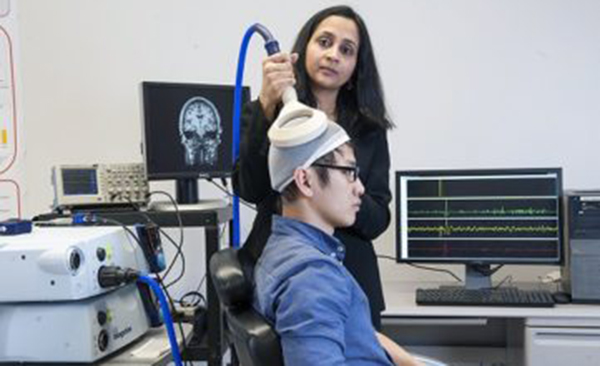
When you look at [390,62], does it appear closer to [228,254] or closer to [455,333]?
[455,333]

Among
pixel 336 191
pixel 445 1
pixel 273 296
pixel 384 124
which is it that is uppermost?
pixel 445 1

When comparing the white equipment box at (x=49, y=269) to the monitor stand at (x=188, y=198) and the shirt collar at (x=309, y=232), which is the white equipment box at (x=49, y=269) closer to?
the shirt collar at (x=309, y=232)

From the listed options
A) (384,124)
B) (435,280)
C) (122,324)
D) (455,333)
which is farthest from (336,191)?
(455,333)

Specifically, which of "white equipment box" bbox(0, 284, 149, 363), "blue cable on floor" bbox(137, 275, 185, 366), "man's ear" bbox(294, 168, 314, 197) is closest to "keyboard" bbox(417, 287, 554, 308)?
"blue cable on floor" bbox(137, 275, 185, 366)

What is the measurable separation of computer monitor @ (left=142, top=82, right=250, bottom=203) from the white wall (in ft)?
1.45

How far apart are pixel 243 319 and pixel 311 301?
5.2 inches

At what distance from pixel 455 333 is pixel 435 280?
0.89 feet

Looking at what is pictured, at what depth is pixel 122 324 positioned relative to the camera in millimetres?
1341

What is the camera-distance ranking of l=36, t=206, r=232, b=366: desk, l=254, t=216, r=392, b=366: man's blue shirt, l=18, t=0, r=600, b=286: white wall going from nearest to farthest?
l=254, t=216, r=392, b=366: man's blue shirt < l=36, t=206, r=232, b=366: desk < l=18, t=0, r=600, b=286: white wall

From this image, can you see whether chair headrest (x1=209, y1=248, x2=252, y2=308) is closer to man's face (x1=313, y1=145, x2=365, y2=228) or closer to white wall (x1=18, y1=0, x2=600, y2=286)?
man's face (x1=313, y1=145, x2=365, y2=228)

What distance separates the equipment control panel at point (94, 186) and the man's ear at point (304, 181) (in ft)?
3.12

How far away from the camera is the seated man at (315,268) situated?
0.91 metres

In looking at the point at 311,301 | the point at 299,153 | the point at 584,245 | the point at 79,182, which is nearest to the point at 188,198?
the point at 79,182

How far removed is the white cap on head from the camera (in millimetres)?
1048
